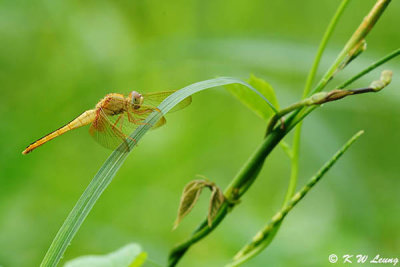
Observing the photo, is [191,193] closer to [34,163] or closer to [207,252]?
[34,163]

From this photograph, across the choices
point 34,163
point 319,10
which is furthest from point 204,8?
point 34,163

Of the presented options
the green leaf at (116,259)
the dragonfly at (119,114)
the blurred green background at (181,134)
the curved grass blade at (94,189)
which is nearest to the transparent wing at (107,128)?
the dragonfly at (119,114)

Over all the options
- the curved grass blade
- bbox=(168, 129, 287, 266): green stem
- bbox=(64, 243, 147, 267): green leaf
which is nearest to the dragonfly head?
the curved grass blade

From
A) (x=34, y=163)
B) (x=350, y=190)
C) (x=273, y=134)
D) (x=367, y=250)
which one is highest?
(x=273, y=134)

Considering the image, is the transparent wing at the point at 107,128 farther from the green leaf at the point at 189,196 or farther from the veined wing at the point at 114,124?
the green leaf at the point at 189,196

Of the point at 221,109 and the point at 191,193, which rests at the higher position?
the point at 191,193

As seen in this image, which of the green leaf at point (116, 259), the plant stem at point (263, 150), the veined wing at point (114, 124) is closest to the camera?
the green leaf at point (116, 259)

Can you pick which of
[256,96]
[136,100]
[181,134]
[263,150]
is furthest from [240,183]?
[181,134]
